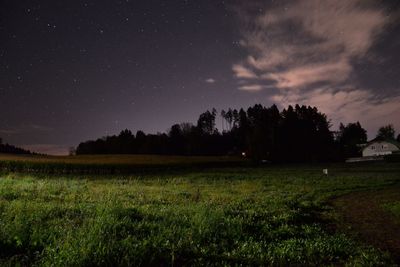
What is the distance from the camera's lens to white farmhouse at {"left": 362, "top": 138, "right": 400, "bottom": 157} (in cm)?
11981

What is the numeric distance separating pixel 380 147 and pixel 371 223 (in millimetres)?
123789

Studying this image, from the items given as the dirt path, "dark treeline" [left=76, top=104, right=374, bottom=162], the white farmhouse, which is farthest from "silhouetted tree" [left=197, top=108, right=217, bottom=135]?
the dirt path

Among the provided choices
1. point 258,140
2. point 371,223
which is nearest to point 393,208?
point 371,223

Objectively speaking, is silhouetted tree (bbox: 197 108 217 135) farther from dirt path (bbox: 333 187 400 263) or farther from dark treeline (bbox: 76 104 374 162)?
dirt path (bbox: 333 187 400 263)

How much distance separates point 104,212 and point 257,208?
8.24 metres

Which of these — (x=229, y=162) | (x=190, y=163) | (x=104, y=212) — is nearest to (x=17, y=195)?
(x=104, y=212)

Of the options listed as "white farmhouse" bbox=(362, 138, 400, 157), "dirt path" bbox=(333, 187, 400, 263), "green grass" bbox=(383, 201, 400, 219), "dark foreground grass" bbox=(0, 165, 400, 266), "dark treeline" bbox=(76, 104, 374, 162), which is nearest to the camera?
"dark foreground grass" bbox=(0, 165, 400, 266)

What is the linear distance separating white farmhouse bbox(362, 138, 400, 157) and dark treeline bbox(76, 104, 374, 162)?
15.4 feet

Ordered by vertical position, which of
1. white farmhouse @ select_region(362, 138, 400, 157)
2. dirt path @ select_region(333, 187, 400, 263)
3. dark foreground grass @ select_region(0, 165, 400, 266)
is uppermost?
white farmhouse @ select_region(362, 138, 400, 157)

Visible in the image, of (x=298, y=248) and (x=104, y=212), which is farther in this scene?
(x=104, y=212)

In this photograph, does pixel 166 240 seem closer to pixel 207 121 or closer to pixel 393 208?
pixel 393 208

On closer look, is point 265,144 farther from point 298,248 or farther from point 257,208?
point 298,248

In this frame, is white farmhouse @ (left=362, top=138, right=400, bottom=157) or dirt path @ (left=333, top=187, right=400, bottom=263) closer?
dirt path @ (left=333, top=187, right=400, bottom=263)

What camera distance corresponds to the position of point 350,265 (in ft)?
26.7
